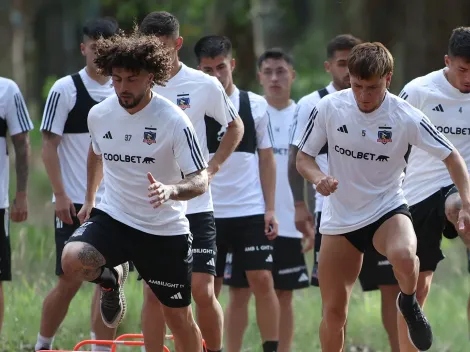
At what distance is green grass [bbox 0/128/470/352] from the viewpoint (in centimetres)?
1147

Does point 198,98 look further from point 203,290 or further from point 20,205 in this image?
point 20,205

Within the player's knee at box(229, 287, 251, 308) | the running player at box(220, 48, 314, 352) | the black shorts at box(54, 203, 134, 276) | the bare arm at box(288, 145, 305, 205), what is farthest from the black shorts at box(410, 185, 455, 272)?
the black shorts at box(54, 203, 134, 276)

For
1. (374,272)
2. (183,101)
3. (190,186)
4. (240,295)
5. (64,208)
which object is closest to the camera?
(190,186)

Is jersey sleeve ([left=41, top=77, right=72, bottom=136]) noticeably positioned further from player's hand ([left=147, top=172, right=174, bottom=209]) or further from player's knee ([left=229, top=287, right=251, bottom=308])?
player's hand ([left=147, top=172, right=174, bottom=209])

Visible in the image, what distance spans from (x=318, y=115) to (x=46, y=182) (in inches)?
630

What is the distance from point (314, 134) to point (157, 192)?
5.20 ft

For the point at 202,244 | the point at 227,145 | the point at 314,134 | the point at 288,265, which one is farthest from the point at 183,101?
the point at 288,265

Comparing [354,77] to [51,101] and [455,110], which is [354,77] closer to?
[455,110]

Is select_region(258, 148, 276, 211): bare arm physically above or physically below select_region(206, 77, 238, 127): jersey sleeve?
below

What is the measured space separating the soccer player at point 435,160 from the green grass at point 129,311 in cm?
277

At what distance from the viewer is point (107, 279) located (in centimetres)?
826

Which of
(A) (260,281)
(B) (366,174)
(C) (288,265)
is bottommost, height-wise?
(C) (288,265)

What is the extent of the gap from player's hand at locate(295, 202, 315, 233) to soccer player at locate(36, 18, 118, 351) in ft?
5.65

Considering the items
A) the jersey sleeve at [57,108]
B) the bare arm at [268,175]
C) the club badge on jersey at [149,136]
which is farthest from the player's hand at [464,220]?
the jersey sleeve at [57,108]
